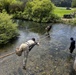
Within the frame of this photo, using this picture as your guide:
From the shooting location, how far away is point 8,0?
48.9 m

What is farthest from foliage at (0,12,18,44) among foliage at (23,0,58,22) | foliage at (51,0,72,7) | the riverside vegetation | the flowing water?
foliage at (51,0,72,7)

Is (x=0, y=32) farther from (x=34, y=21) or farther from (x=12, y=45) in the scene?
(x=34, y=21)

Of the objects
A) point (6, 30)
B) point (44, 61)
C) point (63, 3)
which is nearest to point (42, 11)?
point (6, 30)

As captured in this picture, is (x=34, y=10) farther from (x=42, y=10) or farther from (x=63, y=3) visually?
(x=63, y=3)

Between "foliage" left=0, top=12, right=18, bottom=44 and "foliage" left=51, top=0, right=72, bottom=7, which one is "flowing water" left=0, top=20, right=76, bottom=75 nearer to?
"foliage" left=0, top=12, right=18, bottom=44

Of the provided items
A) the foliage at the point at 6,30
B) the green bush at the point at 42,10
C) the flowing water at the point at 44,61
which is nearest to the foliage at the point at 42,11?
the green bush at the point at 42,10

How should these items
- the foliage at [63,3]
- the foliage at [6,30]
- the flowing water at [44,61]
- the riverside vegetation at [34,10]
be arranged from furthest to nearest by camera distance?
the foliage at [63,3], the riverside vegetation at [34,10], the foliage at [6,30], the flowing water at [44,61]

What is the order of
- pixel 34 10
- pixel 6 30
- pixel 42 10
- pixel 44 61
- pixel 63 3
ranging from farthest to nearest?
pixel 63 3 → pixel 34 10 → pixel 42 10 → pixel 6 30 → pixel 44 61

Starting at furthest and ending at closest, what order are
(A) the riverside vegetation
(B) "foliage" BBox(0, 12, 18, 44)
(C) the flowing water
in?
(A) the riverside vegetation, (B) "foliage" BBox(0, 12, 18, 44), (C) the flowing water

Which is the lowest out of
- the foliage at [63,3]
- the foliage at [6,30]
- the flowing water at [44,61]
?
the foliage at [63,3]

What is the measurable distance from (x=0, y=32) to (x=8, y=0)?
2736 centimetres

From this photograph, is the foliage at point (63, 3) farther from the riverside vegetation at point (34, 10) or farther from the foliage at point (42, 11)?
the foliage at point (42, 11)

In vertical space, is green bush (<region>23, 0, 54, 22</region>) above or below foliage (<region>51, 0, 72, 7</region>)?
above

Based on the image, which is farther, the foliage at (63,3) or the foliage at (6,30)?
the foliage at (63,3)
